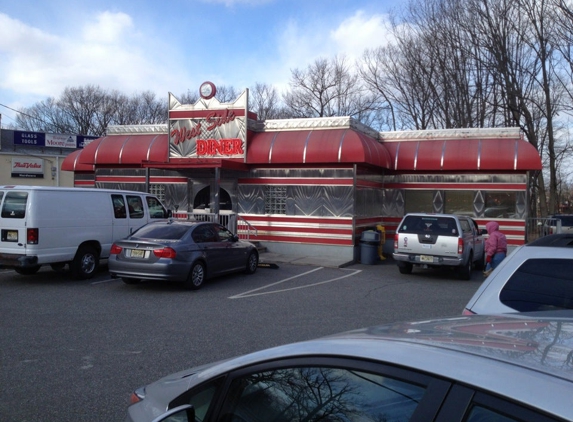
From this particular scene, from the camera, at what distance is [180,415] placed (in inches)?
95.7

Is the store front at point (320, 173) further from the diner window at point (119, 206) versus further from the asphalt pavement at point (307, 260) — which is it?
→ the diner window at point (119, 206)

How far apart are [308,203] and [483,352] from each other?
17.7m

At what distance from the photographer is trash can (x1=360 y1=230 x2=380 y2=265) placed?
1816 cm

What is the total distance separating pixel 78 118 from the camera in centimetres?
6178

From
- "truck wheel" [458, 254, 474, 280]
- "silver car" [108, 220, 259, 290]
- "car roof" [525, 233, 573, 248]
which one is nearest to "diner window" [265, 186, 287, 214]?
"silver car" [108, 220, 259, 290]

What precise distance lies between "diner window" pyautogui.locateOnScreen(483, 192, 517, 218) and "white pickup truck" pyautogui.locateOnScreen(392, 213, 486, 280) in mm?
4684

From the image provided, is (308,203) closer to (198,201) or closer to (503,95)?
(198,201)

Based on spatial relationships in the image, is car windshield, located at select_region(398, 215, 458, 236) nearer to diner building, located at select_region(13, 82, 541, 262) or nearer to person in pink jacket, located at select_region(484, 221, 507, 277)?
person in pink jacket, located at select_region(484, 221, 507, 277)

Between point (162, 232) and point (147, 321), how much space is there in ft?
11.5

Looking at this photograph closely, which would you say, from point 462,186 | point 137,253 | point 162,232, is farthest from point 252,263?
point 462,186

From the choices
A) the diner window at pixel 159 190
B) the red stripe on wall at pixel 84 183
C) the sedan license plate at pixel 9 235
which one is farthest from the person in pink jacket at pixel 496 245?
the red stripe on wall at pixel 84 183

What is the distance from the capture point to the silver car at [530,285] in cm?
419

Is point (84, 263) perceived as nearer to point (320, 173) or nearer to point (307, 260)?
point (307, 260)

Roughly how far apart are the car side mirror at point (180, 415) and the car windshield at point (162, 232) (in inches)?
387
